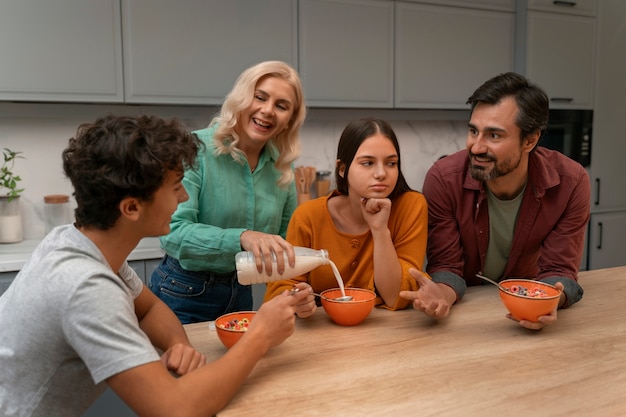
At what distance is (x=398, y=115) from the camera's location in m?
3.42

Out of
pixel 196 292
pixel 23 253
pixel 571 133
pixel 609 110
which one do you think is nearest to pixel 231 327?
pixel 196 292

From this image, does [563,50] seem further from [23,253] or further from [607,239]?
[23,253]

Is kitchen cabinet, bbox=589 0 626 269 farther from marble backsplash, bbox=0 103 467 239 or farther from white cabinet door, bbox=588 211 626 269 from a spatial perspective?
marble backsplash, bbox=0 103 467 239

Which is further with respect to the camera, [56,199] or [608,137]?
[608,137]

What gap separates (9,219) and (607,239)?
350 cm

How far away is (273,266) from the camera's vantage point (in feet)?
4.25

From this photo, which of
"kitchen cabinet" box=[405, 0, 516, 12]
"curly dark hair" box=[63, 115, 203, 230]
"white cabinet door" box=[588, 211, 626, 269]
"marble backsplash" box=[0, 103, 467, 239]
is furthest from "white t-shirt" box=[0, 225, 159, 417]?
"white cabinet door" box=[588, 211, 626, 269]

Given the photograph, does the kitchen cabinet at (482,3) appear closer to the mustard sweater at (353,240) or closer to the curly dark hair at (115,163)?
the mustard sweater at (353,240)

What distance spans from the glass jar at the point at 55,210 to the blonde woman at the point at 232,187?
1144 mm

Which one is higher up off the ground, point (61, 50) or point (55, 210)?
point (61, 50)

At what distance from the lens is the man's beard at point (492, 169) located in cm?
169

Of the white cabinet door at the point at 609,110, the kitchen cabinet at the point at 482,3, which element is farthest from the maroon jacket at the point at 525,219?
the white cabinet door at the point at 609,110

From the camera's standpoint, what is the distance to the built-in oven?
3.55 metres

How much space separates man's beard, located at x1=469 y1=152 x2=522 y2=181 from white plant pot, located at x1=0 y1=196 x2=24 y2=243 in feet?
7.04
